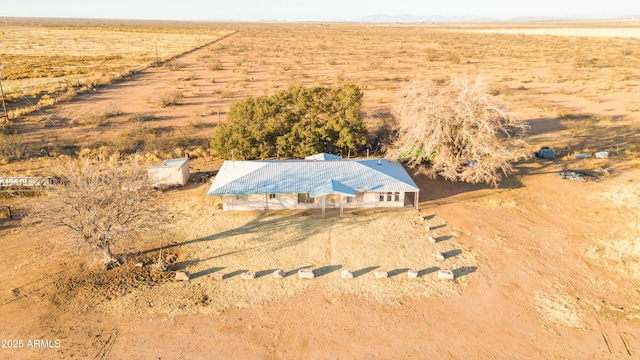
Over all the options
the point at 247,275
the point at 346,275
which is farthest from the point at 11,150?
the point at 346,275

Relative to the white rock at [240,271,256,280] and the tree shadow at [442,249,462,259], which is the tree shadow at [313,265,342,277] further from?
the tree shadow at [442,249,462,259]

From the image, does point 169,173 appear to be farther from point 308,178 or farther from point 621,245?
point 621,245

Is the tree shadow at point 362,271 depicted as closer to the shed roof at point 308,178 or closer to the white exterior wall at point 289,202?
the shed roof at point 308,178

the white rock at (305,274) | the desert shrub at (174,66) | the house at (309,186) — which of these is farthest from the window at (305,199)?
the desert shrub at (174,66)

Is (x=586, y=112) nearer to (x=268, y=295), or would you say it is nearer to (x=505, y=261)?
(x=505, y=261)

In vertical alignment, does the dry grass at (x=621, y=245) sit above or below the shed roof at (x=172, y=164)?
below

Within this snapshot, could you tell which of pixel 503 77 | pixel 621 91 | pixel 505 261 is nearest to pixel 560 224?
pixel 505 261
